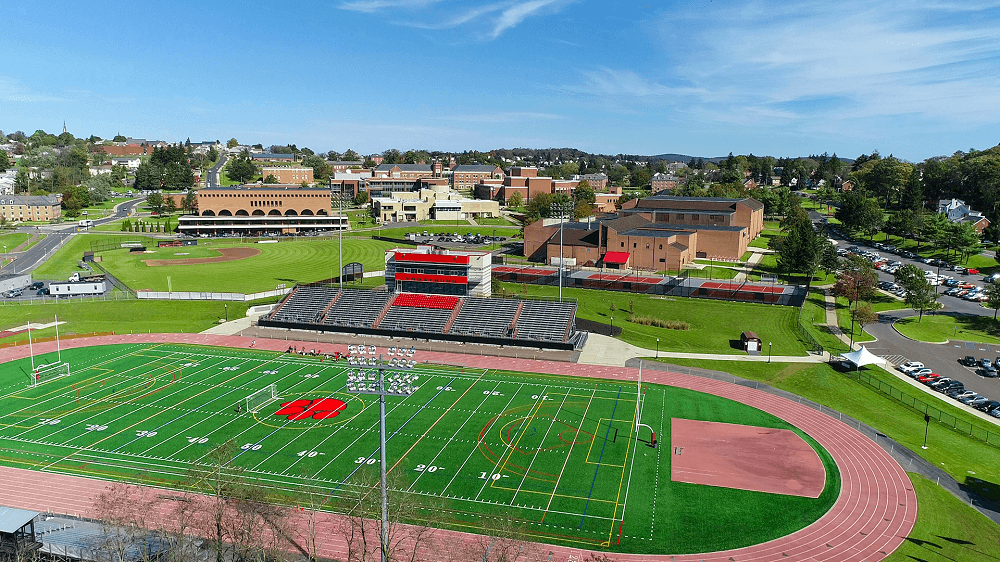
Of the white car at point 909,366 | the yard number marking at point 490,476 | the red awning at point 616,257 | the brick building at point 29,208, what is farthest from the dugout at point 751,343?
the brick building at point 29,208

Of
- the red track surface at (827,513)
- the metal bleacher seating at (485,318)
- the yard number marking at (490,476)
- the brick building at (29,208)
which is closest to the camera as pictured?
the red track surface at (827,513)

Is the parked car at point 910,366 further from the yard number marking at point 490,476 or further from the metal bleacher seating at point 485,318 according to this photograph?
the yard number marking at point 490,476

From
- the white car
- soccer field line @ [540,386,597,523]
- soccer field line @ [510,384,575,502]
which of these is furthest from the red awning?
soccer field line @ [510,384,575,502]

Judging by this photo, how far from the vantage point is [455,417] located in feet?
135

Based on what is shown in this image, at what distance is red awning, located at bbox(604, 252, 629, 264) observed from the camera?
91.6 metres

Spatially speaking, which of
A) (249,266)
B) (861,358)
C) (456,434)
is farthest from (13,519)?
(249,266)

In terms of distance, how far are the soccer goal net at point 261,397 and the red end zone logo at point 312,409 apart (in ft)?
5.19

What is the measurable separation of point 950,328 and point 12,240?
5781 inches

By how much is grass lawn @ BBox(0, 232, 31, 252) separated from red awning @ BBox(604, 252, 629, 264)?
10229 centimetres

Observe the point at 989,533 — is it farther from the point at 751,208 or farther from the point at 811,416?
the point at 751,208

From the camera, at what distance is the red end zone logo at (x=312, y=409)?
40844mm

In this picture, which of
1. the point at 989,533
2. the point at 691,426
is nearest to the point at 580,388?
the point at 691,426

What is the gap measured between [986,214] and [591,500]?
12741 cm

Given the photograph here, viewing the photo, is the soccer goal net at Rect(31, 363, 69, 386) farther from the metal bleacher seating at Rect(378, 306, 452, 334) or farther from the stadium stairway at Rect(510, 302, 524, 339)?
the stadium stairway at Rect(510, 302, 524, 339)
